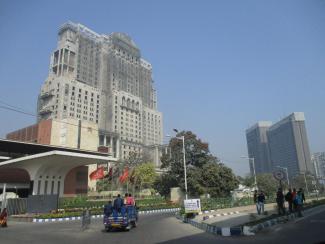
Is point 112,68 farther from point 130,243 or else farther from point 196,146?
point 130,243

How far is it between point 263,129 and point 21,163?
94.3 meters

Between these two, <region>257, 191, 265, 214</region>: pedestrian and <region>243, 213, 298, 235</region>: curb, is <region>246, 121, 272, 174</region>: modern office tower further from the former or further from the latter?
<region>243, 213, 298, 235</region>: curb

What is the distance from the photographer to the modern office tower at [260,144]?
11350cm

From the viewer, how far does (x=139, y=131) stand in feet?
478

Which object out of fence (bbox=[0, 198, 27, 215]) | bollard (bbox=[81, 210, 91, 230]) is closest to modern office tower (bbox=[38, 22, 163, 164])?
fence (bbox=[0, 198, 27, 215])

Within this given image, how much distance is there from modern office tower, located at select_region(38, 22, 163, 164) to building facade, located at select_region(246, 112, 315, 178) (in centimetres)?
4837

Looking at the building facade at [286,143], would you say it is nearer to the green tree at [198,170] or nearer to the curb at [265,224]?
the green tree at [198,170]

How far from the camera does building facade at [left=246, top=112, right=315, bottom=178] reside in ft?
329

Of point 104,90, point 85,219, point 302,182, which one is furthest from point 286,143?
point 85,219

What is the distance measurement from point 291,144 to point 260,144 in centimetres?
1287

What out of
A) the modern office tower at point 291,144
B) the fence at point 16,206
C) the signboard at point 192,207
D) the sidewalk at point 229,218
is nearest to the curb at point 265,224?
the sidewalk at point 229,218

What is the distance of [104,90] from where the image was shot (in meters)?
140

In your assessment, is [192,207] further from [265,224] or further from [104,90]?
[104,90]

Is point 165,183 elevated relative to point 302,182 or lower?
lower
